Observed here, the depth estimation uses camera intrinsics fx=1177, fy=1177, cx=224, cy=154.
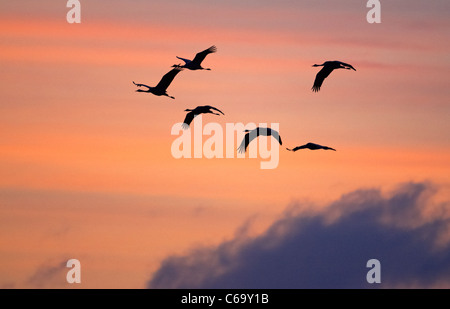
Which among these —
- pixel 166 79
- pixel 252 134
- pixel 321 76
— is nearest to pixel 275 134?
pixel 252 134

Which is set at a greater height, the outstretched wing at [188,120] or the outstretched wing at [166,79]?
the outstretched wing at [166,79]

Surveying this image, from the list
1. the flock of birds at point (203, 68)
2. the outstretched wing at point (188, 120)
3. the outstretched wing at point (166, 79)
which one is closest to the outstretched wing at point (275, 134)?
the flock of birds at point (203, 68)

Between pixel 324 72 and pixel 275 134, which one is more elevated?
pixel 324 72

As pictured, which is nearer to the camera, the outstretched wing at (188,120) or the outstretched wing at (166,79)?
the outstretched wing at (166,79)

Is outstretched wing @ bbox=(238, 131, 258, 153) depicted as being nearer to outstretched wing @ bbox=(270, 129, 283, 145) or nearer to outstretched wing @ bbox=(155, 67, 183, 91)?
outstretched wing @ bbox=(270, 129, 283, 145)

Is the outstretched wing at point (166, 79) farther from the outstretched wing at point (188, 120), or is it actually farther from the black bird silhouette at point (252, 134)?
the black bird silhouette at point (252, 134)

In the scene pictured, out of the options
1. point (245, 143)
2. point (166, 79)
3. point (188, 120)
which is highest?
point (166, 79)

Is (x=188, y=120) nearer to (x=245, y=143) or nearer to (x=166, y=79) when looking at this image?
(x=166, y=79)

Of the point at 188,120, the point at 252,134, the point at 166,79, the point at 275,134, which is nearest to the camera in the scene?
the point at 275,134

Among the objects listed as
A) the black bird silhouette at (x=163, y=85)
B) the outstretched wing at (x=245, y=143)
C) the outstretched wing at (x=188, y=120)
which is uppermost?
the black bird silhouette at (x=163, y=85)

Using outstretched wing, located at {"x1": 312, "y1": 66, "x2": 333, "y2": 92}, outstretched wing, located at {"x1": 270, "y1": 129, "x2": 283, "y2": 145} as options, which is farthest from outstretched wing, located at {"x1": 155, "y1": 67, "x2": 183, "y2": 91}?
outstretched wing, located at {"x1": 312, "y1": 66, "x2": 333, "y2": 92}

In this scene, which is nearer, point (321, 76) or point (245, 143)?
point (245, 143)
